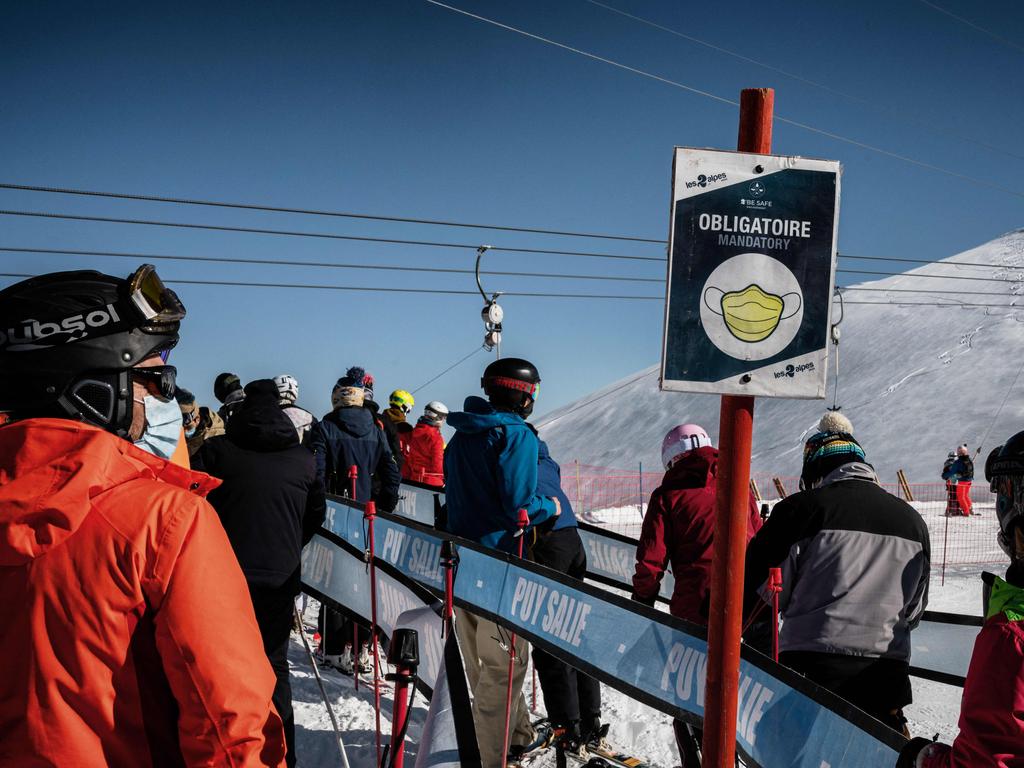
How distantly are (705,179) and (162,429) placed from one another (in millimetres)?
1537

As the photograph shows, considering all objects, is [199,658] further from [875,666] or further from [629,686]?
[875,666]

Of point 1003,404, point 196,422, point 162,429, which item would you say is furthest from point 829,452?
point 1003,404

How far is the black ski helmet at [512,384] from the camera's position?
4500 mm

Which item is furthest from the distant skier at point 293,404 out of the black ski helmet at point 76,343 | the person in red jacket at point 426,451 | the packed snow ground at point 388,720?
the black ski helmet at point 76,343

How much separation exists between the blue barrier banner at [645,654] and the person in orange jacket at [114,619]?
1.74m

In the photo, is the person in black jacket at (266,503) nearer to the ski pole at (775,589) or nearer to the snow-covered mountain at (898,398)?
the ski pole at (775,589)

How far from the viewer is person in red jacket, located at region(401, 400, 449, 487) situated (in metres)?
9.40

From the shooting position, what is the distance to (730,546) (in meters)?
2.34

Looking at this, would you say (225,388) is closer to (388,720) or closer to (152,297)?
(388,720)

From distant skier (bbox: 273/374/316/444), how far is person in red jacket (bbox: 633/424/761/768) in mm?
3091

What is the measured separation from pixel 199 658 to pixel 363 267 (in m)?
21.4

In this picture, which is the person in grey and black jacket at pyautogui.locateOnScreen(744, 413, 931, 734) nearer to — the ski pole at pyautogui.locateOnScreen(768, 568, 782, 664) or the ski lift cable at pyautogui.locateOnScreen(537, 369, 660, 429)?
the ski pole at pyautogui.locateOnScreen(768, 568, 782, 664)

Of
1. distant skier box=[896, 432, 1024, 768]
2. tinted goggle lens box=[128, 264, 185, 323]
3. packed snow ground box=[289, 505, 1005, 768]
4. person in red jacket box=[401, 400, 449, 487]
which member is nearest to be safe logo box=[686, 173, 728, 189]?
distant skier box=[896, 432, 1024, 768]

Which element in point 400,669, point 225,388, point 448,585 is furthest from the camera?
point 225,388
